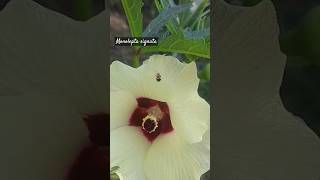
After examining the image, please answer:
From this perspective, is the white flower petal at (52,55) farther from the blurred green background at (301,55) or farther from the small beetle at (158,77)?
the blurred green background at (301,55)

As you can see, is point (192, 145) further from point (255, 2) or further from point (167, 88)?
point (255, 2)

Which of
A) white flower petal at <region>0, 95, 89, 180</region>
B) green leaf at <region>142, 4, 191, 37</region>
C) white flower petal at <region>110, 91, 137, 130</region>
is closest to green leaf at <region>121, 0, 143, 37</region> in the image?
green leaf at <region>142, 4, 191, 37</region>

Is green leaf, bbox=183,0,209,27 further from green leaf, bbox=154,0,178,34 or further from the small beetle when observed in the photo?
the small beetle

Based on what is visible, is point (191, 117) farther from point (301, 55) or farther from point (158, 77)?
point (301, 55)

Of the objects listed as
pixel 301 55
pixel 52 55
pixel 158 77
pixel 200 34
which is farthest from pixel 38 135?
pixel 301 55

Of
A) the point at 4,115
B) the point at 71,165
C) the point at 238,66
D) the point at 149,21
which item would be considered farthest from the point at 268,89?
the point at 4,115

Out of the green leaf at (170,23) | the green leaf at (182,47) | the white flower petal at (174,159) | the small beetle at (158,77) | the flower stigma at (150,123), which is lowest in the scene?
the white flower petal at (174,159)

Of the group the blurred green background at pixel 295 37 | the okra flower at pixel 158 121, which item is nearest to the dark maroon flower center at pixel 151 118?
the okra flower at pixel 158 121
